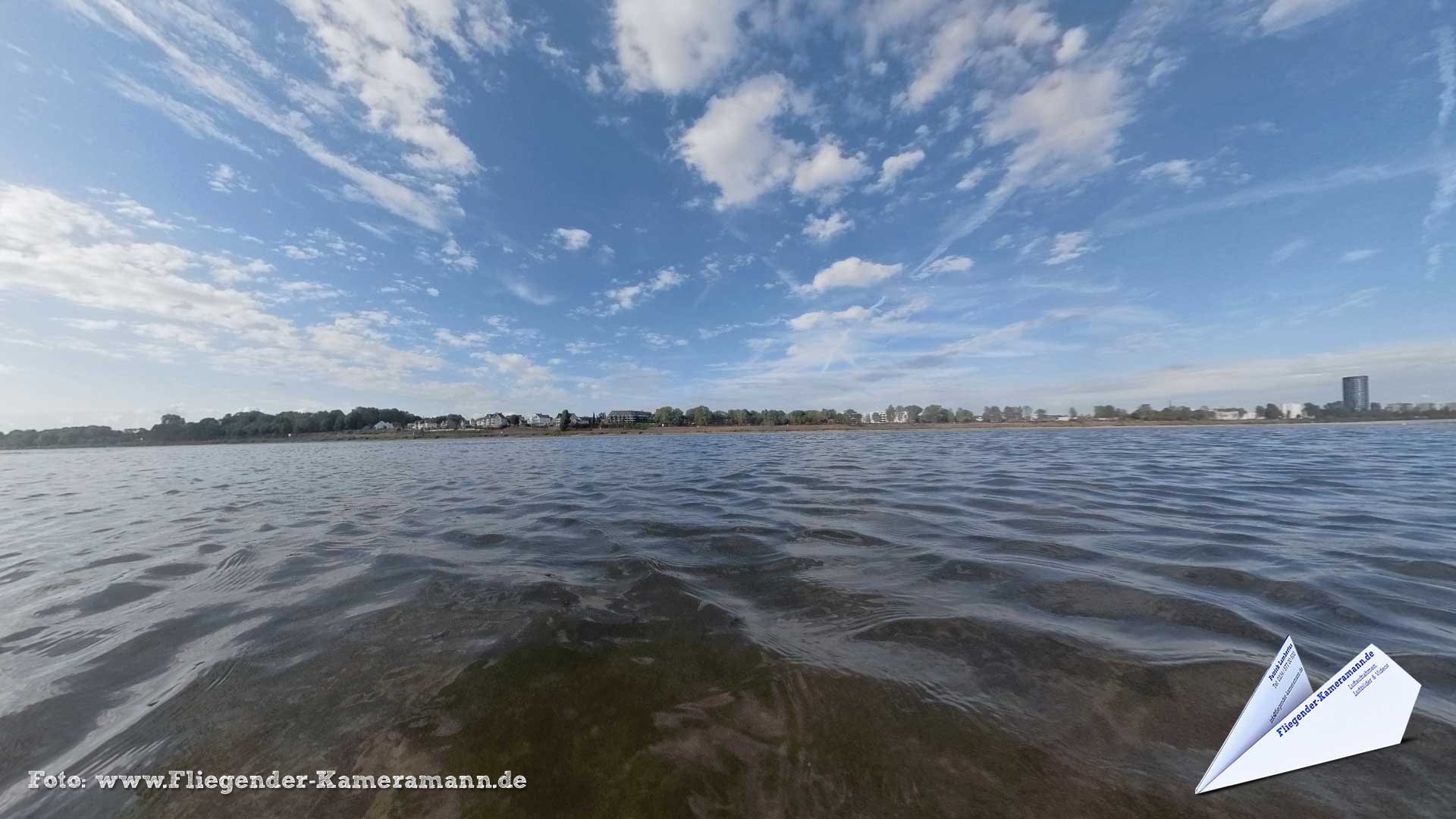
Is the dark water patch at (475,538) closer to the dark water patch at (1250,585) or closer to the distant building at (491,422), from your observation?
the dark water patch at (1250,585)

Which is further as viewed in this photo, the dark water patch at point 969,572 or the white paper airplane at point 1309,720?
the dark water patch at point 969,572

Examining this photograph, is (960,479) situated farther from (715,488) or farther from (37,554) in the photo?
(37,554)

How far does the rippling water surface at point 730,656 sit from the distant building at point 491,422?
522ft

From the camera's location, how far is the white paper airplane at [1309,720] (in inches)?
94.2

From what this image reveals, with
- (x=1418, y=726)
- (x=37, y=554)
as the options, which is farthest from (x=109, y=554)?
(x=1418, y=726)

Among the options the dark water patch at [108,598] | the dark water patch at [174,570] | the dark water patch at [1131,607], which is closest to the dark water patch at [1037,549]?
the dark water patch at [1131,607]

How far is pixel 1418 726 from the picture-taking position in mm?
2736

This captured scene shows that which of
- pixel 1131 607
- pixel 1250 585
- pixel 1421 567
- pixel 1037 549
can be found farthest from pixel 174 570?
pixel 1421 567

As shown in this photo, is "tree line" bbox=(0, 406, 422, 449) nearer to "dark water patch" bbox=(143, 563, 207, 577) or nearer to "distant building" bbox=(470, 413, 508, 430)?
"distant building" bbox=(470, 413, 508, 430)

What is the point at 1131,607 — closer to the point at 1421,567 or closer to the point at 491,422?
the point at 1421,567

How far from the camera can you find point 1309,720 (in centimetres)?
255

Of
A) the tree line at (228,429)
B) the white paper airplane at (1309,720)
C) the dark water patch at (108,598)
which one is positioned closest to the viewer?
the white paper airplane at (1309,720)

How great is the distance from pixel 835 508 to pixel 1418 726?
7.26 metres

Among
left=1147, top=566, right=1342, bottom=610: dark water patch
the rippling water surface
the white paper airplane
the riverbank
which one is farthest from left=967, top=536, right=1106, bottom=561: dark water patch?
the riverbank
